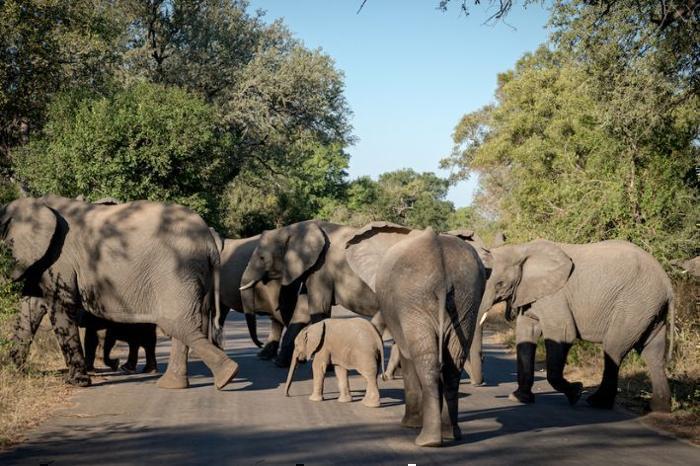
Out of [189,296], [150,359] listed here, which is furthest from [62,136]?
[189,296]

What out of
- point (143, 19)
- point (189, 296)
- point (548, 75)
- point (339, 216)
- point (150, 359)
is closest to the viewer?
point (189, 296)

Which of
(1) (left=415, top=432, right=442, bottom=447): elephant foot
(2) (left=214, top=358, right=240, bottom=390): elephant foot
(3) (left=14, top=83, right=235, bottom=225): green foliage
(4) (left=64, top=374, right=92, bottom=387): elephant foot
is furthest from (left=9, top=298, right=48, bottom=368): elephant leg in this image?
(3) (left=14, top=83, right=235, bottom=225): green foliage

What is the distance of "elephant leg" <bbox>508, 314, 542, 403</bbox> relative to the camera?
12578 mm

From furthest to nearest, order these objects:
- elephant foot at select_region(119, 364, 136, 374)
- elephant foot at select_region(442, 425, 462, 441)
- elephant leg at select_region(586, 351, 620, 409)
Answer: elephant foot at select_region(119, 364, 136, 374), elephant leg at select_region(586, 351, 620, 409), elephant foot at select_region(442, 425, 462, 441)

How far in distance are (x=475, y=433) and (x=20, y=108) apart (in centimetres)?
1718

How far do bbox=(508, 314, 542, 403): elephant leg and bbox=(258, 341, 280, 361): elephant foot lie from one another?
554cm

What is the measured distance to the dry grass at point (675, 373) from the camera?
11352mm

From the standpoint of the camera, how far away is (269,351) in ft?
57.0

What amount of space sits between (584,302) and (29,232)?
7183mm

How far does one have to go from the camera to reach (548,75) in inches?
1194

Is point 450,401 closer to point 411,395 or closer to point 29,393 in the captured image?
point 411,395

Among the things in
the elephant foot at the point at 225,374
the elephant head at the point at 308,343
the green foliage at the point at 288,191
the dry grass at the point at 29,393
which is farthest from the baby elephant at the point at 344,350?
the green foliage at the point at 288,191

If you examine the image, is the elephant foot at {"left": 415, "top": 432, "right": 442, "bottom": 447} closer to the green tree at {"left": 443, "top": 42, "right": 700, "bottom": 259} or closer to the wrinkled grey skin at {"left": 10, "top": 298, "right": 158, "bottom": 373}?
the wrinkled grey skin at {"left": 10, "top": 298, "right": 158, "bottom": 373}

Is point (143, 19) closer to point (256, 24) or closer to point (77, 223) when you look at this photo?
point (256, 24)
